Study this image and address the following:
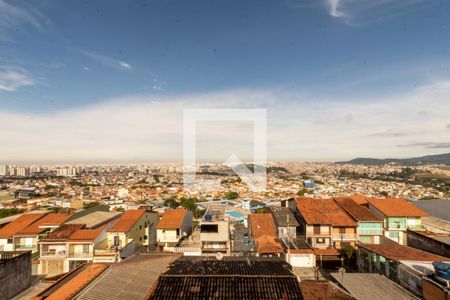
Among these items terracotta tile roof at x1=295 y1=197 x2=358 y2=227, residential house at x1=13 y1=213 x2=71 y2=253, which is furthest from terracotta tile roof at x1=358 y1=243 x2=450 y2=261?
residential house at x1=13 y1=213 x2=71 y2=253

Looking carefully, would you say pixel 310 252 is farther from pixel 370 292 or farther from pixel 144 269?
pixel 144 269

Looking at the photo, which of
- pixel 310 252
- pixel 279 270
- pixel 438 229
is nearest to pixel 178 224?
pixel 310 252

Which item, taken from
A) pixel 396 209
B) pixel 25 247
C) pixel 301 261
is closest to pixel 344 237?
pixel 301 261

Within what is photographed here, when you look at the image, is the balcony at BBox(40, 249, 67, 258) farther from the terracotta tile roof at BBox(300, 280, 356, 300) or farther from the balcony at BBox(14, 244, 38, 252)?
the terracotta tile roof at BBox(300, 280, 356, 300)

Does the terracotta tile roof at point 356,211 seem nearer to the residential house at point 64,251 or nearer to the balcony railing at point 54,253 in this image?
the residential house at point 64,251

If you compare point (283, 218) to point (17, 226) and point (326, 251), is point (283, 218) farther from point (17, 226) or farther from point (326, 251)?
point (17, 226)

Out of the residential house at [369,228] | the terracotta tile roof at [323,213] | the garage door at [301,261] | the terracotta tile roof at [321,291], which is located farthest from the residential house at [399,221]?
the terracotta tile roof at [321,291]
